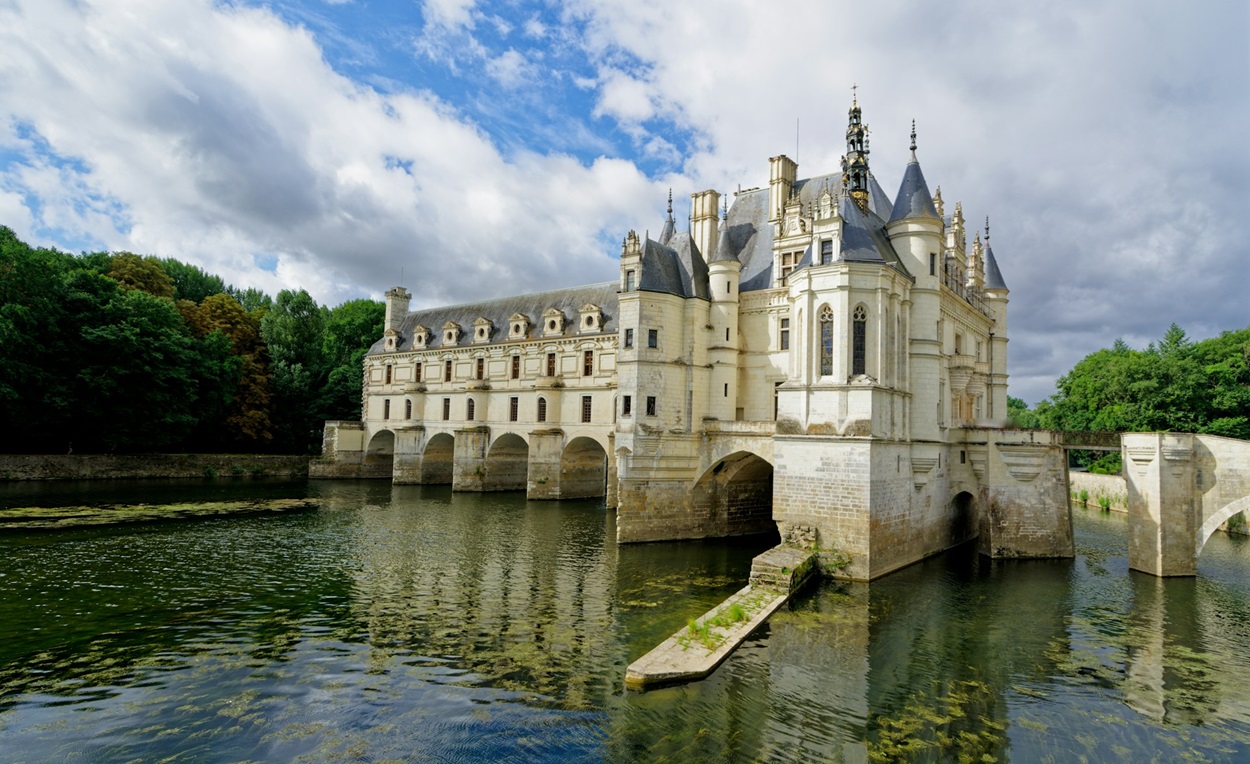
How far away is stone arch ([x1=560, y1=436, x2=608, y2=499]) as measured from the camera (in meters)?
39.6

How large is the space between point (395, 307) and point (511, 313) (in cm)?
1349

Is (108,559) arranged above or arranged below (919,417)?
below

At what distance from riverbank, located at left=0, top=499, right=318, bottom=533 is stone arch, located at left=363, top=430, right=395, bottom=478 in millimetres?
15375

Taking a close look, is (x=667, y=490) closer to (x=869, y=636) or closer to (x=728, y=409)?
(x=728, y=409)

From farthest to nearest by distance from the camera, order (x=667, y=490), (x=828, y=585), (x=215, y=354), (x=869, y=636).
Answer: (x=215, y=354) < (x=667, y=490) < (x=828, y=585) < (x=869, y=636)

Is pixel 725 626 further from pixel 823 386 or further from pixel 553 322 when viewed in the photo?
pixel 553 322

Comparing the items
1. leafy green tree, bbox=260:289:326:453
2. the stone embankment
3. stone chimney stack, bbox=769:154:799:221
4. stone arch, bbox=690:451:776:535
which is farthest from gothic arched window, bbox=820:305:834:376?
leafy green tree, bbox=260:289:326:453

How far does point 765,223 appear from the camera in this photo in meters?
30.6

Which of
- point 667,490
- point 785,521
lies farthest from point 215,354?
point 785,521

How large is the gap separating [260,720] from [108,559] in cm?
1480

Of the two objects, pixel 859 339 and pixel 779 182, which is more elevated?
pixel 779 182

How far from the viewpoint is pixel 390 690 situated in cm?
1177

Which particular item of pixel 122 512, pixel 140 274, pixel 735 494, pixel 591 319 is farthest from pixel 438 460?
pixel 140 274

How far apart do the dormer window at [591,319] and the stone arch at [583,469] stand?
6.55 meters
